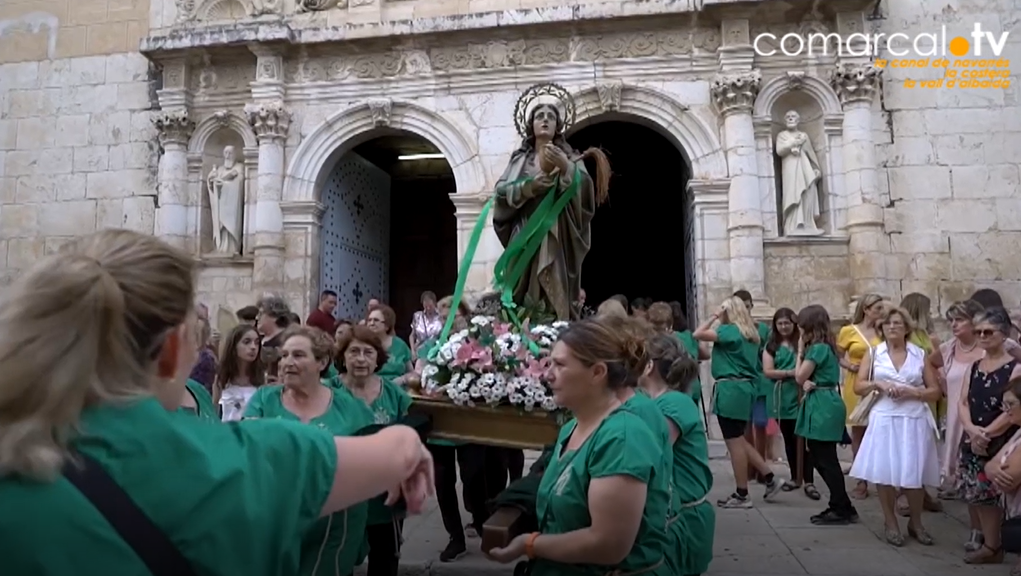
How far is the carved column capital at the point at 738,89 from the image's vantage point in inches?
383

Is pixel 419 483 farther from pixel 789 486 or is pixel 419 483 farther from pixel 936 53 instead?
pixel 936 53

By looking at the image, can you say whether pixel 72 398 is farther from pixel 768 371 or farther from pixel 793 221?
pixel 793 221

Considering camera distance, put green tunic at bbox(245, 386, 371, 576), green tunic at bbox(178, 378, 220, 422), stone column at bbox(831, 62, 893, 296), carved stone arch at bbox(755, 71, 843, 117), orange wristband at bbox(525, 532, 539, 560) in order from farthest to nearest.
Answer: carved stone arch at bbox(755, 71, 843, 117) → stone column at bbox(831, 62, 893, 296) → green tunic at bbox(178, 378, 220, 422) → green tunic at bbox(245, 386, 371, 576) → orange wristband at bbox(525, 532, 539, 560)

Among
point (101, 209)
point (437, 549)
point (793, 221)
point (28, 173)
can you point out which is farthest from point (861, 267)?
point (28, 173)

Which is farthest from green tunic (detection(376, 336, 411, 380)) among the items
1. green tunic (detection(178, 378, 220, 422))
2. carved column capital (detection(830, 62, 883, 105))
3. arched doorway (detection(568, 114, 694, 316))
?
arched doorway (detection(568, 114, 694, 316))

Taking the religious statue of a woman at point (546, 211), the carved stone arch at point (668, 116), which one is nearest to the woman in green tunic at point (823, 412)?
the religious statue of a woman at point (546, 211)

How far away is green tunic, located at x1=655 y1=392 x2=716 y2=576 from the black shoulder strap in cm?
201

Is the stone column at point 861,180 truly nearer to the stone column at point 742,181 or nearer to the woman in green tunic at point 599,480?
the stone column at point 742,181

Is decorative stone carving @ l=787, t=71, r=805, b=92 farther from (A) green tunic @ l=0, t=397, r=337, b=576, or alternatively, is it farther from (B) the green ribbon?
(A) green tunic @ l=0, t=397, r=337, b=576

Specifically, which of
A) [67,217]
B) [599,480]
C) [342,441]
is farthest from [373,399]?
[67,217]

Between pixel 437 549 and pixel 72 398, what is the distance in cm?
428

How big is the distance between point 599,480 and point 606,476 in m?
0.03

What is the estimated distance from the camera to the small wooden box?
11.0ft

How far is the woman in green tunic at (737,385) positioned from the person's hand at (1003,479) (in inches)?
77.5
